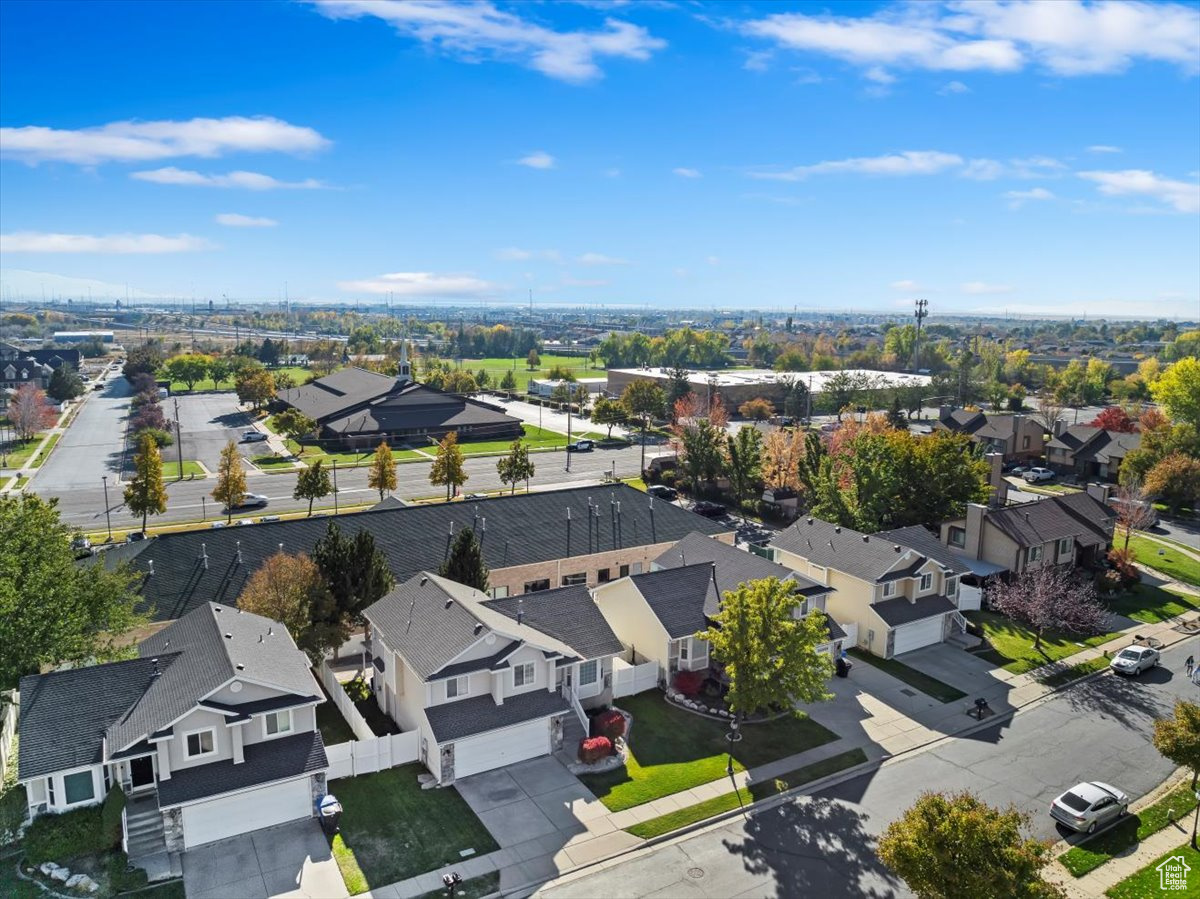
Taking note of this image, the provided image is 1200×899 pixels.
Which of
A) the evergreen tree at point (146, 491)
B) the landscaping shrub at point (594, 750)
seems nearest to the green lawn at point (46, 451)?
the evergreen tree at point (146, 491)

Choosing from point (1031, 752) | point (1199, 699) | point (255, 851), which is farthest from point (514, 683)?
point (1199, 699)

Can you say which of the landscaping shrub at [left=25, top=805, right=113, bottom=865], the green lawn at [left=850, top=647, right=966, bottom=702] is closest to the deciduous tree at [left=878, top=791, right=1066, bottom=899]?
the green lawn at [left=850, top=647, right=966, bottom=702]

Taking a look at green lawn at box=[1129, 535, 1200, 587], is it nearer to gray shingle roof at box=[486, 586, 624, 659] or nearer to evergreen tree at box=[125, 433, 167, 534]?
gray shingle roof at box=[486, 586, 624, 659]

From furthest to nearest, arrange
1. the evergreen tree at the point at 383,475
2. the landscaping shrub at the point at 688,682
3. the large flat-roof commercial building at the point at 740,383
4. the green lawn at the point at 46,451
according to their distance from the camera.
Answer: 1. the large flat-roof commercial building at the point at 740,383
2. the green lawn at the point at 46,451
3. the evergreen tree at the point at 383,475
4. the landscaping shrub at the point at 688,682

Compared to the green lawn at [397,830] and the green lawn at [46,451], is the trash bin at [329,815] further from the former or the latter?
the green lawn at [46,451]

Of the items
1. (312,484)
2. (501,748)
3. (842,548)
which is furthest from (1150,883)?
(312,484)
